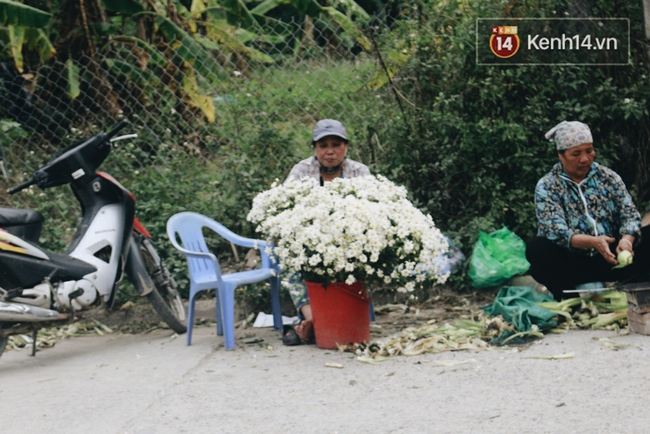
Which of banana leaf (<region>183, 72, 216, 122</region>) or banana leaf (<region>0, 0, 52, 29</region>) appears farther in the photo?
banana leaf (<region>183, 72, 216, 122</region>)

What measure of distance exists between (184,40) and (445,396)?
515 centimetres

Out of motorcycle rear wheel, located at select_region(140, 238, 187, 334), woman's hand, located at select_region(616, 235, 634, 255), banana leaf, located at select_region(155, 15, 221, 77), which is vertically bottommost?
motorcycle rear wheel, located at select_region(140, 238, 187, 334)

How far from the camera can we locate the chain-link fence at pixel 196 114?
305 inches

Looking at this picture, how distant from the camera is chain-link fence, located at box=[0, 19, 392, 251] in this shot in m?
7.75

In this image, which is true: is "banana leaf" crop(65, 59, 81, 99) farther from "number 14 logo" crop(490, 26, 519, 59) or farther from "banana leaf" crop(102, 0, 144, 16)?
"number 14 logo" crop(490, 26, 519, 59)

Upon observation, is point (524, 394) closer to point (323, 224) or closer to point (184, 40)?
point (323, 224)

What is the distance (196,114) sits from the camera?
8.98 m

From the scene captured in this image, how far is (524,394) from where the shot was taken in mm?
4594

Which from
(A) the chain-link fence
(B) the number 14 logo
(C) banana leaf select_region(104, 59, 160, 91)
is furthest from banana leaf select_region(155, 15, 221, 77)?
(B) the number 14 logo

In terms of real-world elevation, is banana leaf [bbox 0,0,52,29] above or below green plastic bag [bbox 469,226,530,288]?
above

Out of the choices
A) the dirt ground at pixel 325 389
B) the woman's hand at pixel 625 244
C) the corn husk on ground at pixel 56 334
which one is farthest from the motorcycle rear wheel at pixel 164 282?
the woman's hand at pixel 625 244

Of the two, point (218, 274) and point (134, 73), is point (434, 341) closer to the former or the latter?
point (218, 274)

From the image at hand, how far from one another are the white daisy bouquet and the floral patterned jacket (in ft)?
2.99

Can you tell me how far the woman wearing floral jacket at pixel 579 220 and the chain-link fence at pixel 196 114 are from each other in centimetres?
198
